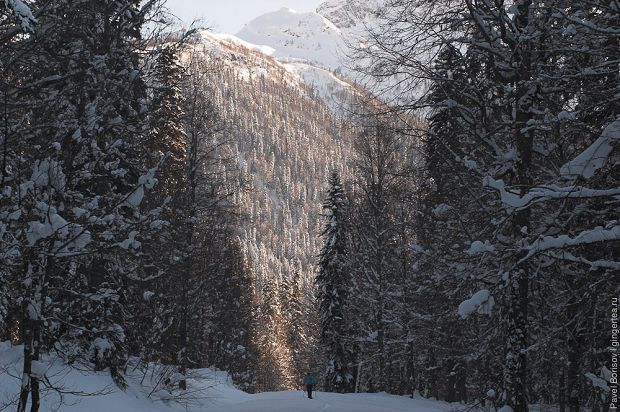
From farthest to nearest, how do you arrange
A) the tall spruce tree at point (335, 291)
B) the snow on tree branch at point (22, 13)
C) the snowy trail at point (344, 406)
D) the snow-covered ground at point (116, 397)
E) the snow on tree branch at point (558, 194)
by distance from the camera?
the tall spruce tree at point (335, 291), the snowy trail at point (344, 406), the snow-covered ground at point (116, 397), the snow on tree branch at point (22, 13), the snow on tree branch at point (558, 194)

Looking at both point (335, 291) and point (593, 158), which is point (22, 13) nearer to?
point (593, 158)

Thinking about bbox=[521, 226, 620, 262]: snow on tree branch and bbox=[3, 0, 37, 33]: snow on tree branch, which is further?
bbox=[3, 0, 37, 33]: snow on tree branch

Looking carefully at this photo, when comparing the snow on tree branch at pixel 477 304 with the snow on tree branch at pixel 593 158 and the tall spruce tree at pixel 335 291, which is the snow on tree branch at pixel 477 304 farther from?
the tall spruce tree at pixel 335 291

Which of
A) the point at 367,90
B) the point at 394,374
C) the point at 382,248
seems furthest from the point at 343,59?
the point at 394,374

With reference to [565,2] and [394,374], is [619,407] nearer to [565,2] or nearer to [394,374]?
[565,2]

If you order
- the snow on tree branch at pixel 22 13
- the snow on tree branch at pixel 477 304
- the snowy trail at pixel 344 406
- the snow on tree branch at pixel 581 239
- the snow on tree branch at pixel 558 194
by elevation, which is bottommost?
the snowy trail at pixel 344 406

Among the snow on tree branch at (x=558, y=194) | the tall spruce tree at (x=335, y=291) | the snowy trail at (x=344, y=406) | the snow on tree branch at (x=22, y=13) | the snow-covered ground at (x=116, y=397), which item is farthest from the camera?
the tall spruce tree at (x=335, y=291)

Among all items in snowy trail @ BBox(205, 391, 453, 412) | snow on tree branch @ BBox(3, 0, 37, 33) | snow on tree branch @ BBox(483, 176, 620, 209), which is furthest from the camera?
snowy trail @ BBox(205, 391, 453, 412)

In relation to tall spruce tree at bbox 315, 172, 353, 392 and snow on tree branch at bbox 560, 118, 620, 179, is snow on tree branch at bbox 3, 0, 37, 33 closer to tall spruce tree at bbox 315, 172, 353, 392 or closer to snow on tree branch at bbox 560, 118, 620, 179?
snow on tree branch at bbox 560, 118, 620, 179

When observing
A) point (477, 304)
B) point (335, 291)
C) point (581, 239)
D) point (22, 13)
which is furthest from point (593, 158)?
point (335, 291)

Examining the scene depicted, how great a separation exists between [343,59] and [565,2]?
3147 mm

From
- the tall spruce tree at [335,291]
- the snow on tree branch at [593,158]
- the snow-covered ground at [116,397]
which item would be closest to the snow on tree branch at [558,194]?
the snow on tree branch at [593,158]

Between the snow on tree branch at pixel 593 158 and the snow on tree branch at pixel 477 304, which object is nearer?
the snow on tree branch at pixel 593 158

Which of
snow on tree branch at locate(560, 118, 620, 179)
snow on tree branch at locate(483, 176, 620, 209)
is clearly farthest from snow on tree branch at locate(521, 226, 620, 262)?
snow on tree branch at locate(560, 118, 620, 179)
